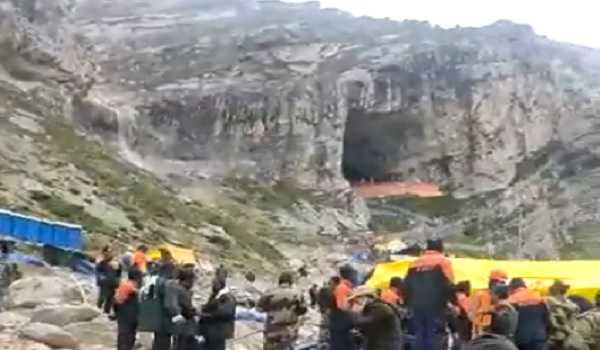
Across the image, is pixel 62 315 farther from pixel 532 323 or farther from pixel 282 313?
pixel 532 323

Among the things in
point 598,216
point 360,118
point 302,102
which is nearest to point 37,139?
point 302,102

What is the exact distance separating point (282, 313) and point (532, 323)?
10.2 ft

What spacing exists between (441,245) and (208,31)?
69.5 metres

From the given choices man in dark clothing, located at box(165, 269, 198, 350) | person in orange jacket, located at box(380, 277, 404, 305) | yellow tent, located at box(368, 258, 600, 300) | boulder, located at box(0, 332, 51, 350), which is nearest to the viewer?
person in orange jacket, located at box(380, 277, 404, 305)

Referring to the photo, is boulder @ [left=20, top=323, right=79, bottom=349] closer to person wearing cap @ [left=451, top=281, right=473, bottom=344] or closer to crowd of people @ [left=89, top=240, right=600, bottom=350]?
crowd of people @ [left=89, top=240, right=600, bottom=350]

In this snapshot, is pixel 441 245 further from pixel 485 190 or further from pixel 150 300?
pixel 485 190

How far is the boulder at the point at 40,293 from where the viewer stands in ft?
60.2

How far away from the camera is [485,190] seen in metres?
75.2

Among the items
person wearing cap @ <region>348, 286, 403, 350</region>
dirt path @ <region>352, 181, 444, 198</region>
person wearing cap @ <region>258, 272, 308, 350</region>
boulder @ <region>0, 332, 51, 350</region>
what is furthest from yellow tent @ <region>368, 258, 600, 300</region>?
dirt path @ <region>352, 181, 444, 198</region>

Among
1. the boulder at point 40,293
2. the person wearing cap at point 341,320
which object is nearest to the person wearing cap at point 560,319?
the person wearing cap at point 341,320

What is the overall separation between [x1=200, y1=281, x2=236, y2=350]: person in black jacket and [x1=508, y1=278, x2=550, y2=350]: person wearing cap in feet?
10.2

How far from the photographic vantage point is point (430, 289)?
40.6 ft

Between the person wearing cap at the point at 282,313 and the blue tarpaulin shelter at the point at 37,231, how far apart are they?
49.7 ft

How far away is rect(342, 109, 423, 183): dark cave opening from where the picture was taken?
7662cm
